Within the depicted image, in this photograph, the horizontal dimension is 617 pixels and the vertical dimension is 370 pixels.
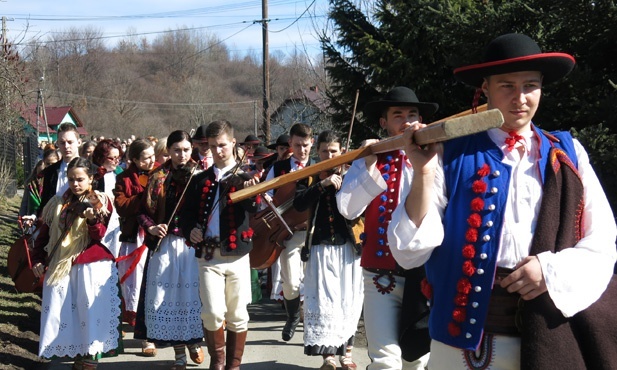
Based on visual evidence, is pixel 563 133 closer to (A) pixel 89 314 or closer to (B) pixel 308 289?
(B) pixel 308 289

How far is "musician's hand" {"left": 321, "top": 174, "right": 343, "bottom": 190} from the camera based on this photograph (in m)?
6.37

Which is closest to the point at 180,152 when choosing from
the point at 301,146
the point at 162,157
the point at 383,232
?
the point at 301,146

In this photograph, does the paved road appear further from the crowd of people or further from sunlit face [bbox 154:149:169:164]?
sunlit face [bbox 154:149:169:164]

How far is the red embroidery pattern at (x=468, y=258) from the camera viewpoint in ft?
9.23

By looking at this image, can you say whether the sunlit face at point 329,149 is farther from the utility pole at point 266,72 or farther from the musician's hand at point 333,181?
the utility pole at point 266,72

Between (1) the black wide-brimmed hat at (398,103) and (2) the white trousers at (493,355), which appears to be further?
(1) the black wide-brimmed hat at (398,103)

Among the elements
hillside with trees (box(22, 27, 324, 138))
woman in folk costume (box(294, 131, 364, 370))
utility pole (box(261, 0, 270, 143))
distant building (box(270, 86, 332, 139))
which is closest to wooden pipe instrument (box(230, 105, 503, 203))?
woman in folk costume (box(294, 131, 364, 370))

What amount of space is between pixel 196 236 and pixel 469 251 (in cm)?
381

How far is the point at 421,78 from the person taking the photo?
33.4 ft

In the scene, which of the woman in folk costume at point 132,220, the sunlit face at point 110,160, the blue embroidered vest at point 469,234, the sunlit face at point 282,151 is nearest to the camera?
the blue embroidered vest at point 469,234

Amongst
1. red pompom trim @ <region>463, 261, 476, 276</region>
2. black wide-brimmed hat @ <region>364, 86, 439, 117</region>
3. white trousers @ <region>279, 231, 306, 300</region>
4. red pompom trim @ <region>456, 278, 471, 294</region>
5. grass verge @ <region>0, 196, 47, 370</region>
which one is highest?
black wide-brimmed hat @ <region>364, 86, 439, 117</region>

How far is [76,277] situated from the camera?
660cm

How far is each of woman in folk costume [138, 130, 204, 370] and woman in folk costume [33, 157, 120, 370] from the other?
0.48m

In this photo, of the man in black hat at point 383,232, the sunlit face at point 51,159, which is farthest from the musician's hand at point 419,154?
the sunlit face at point 51,159
